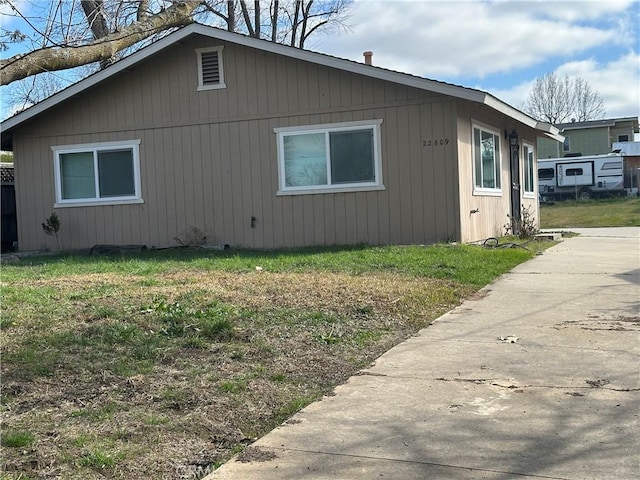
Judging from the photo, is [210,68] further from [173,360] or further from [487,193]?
[173,360]

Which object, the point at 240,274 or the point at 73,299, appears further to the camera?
the point at 240,274

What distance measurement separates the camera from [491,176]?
14.2 m

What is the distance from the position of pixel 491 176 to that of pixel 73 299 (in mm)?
9784

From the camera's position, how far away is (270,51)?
41.2ft

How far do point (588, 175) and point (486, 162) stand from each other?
21187 mm

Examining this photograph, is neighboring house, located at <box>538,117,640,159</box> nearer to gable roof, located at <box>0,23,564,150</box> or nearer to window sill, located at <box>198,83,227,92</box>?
gable roof, located at <box>0,23,564,150</box>

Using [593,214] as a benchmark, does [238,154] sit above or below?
above

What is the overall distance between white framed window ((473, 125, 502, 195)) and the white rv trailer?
1937 centimetres

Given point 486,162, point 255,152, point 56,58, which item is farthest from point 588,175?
point 56,58

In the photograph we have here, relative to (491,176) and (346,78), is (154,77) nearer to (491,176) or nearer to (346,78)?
(346,78)

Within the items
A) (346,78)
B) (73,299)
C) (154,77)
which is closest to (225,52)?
(154,77)

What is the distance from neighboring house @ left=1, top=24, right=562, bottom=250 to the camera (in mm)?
12188

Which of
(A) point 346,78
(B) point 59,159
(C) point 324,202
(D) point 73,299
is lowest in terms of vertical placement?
(D) point 73,299

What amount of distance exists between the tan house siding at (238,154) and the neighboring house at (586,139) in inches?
1203
